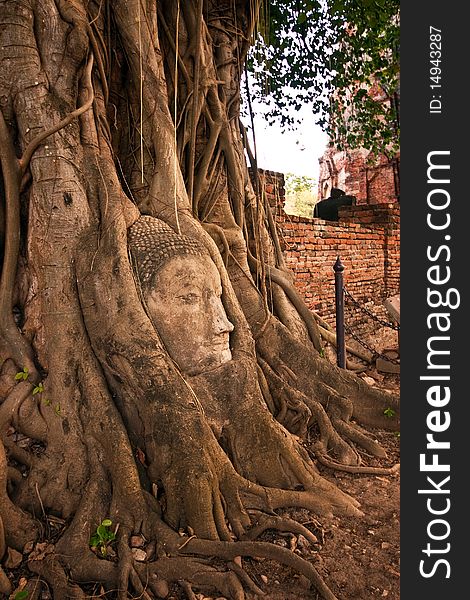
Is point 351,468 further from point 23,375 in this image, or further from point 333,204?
point 333,204

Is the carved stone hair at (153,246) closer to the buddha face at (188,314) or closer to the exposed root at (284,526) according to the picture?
the buddha face at (188,314)

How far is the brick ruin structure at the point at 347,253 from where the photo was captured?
5773 millimetres

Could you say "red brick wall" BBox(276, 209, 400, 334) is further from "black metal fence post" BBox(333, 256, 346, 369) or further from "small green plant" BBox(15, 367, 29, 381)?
"small green plant" BBox(15, 367, 29, 381)

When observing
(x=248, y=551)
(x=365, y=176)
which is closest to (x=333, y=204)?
(x=365, y=176)

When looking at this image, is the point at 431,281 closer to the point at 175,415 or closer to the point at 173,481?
the point at 175,415

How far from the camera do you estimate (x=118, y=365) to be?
2.26 meters

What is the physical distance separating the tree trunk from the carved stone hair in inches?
3.1

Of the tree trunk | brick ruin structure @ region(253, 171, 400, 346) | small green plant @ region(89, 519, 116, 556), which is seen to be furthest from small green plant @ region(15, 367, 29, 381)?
brick ruin structure @ region(253, 171, 400, 346)

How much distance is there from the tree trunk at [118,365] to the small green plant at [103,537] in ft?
0.07

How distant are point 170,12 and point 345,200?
23.4 ft

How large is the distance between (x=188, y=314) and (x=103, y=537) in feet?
3.64

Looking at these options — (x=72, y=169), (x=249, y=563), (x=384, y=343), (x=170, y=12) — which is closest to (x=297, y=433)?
(x=249, y=563)

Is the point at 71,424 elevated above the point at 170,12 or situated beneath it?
situated beneath

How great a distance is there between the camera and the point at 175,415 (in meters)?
2.17
